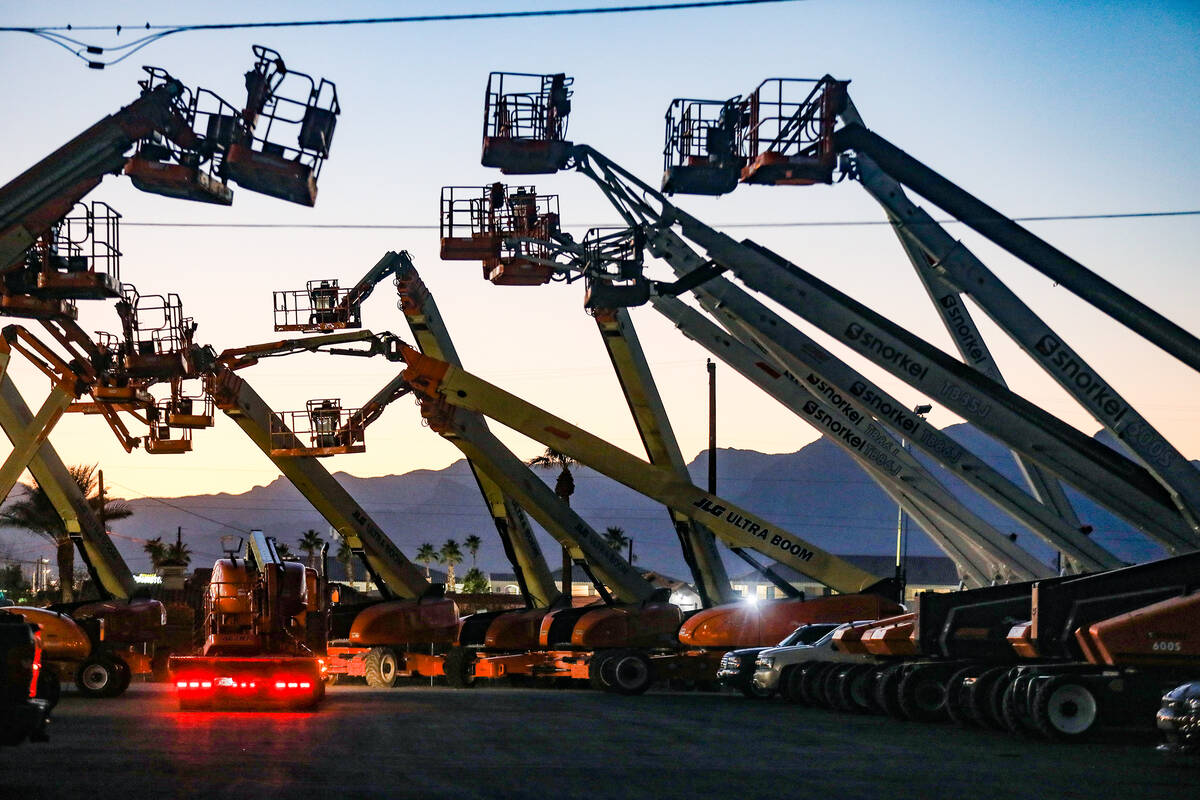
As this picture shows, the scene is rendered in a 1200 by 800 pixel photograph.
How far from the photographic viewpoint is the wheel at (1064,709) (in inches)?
818

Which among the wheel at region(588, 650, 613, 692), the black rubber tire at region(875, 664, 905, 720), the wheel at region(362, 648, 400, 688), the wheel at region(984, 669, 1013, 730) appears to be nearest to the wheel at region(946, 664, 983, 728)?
the wheel at region(984, 669, 1013, 730)

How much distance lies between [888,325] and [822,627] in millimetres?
8443

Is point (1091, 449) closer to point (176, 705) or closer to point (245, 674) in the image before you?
point (245, 674)

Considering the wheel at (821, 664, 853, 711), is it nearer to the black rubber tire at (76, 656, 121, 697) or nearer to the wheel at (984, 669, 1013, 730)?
the wheel at (984, 669, 1013, 730)

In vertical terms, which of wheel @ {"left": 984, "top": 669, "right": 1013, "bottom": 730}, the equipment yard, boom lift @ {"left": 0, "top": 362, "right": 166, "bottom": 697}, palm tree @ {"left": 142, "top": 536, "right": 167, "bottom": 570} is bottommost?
the equipment yard

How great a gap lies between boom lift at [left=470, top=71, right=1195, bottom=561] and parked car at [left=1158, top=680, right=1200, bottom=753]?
7737 mm

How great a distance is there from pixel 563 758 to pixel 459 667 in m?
23.5

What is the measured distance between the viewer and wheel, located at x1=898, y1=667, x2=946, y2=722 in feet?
83.1

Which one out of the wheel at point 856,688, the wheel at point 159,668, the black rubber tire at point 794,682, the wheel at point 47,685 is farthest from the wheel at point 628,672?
the wheel at point 159,668

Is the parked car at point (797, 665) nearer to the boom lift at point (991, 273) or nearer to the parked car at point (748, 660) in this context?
the parked car at point (748, 660)

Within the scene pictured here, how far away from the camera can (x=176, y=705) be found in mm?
31000

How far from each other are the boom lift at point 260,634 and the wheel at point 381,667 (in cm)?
892

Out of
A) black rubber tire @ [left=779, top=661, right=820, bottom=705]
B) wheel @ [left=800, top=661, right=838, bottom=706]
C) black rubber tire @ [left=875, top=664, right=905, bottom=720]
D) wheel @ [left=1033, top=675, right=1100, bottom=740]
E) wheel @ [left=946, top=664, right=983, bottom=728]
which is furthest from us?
black rubber tire @ [left=779, top=661, right=820, bottom=705]

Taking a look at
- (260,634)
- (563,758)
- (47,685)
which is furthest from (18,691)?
(260,634)
